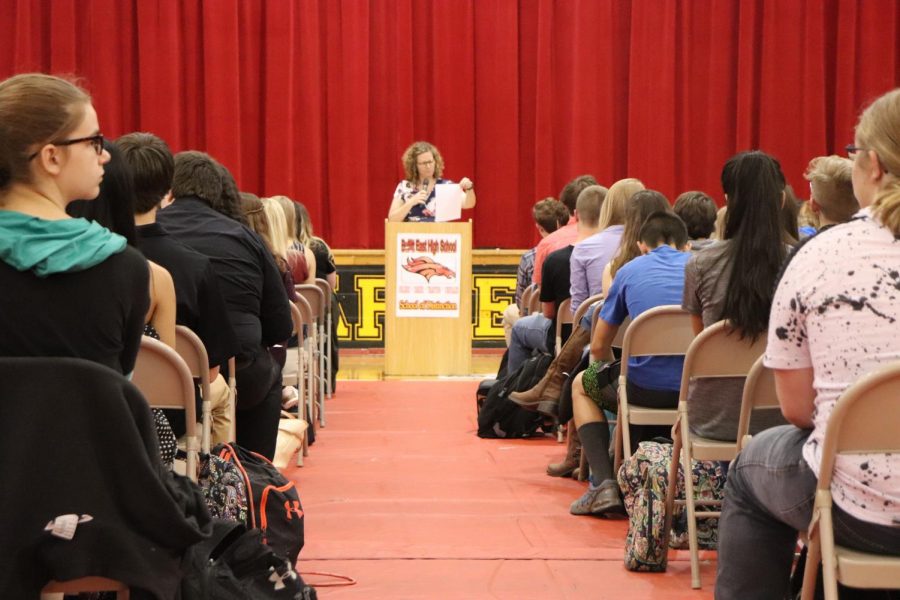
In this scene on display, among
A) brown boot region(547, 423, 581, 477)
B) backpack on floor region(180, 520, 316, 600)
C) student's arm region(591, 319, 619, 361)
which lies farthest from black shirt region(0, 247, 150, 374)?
brown boot region(547, 423, 581, 477)

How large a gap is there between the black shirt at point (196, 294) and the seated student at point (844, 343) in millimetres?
1551

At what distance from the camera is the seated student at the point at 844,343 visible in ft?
6.50

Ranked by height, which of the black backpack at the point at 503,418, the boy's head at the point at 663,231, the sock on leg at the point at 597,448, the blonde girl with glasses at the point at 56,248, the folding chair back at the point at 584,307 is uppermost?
the blonde girl with glasses at the point at 56,248

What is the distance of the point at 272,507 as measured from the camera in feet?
9.60

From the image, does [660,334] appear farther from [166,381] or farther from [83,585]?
[83,585]

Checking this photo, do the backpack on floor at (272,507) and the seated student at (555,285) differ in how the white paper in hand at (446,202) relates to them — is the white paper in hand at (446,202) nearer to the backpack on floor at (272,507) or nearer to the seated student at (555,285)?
the seated student at (555,285)

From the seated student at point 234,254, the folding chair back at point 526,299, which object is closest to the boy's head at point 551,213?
the folding chair back at point 526,299

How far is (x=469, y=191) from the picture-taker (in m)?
8.91

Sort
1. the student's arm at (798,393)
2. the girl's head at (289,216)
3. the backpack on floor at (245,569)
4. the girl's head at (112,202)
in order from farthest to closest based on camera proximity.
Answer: the girl's head at (289,216), the girl's head at (112,202), the backpack on floor at (245,569), the student's arm at (798,393)

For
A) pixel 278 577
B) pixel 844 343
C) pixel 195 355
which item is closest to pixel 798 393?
pixel 844 343

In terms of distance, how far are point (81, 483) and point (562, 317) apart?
3654 mm

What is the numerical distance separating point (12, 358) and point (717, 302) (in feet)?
7.02

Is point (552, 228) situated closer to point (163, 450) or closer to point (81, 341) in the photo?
point (163, 450)

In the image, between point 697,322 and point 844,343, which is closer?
point 844,343
